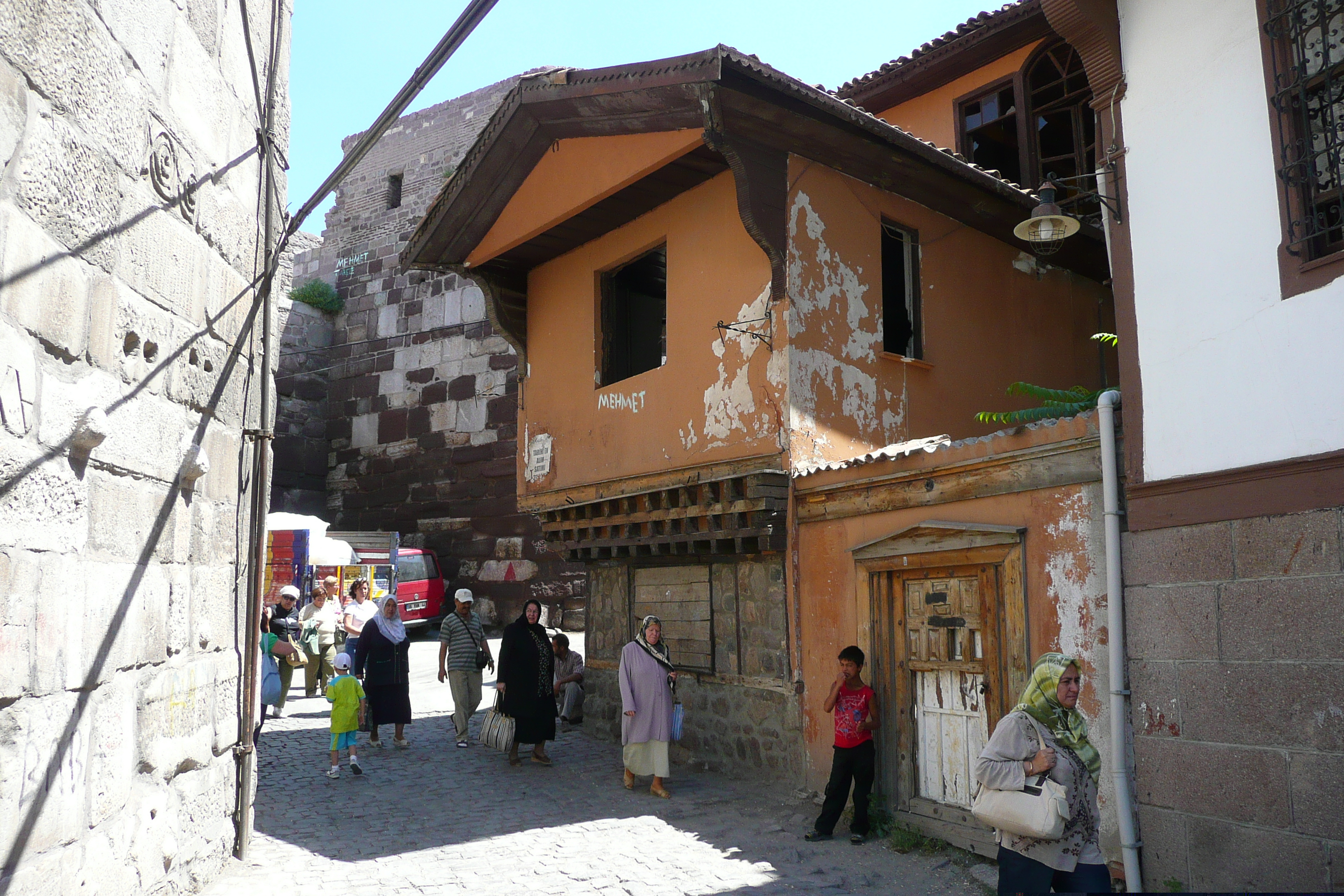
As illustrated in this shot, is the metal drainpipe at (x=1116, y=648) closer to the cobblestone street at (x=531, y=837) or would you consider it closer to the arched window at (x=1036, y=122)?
the cobblestone street at (x=531, y=837)

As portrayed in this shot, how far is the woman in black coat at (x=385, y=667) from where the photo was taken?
9.91 metres

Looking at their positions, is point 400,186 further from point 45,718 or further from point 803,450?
point 45,718

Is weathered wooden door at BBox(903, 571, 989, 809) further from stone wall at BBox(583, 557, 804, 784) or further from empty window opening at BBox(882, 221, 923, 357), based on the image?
empty window opening at BBox(882, 221, 923, 357)

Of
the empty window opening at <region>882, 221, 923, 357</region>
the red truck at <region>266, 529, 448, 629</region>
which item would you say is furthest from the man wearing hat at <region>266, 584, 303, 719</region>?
the empty window opening at <region>882, 221, 923, 357</region>

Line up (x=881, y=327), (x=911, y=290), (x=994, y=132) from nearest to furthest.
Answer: (x=881, y=327) < (x=911, y=290) < (x=994, y=132)

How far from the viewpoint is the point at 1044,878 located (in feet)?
13.3

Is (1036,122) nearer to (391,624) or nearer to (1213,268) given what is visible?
(1213,268)

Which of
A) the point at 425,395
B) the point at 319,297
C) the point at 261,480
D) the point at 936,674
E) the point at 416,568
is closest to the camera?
the point at 261,480

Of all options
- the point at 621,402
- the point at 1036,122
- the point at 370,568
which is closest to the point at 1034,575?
the point at 621,402

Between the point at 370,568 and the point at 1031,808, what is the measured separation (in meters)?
13.7

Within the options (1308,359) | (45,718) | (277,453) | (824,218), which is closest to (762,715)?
(824,218)

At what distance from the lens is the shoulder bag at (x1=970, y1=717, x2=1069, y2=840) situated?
3.96 metres

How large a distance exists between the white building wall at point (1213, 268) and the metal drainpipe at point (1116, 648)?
23 cm

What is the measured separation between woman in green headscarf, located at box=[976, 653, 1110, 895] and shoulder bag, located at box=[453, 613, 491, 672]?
6.93m
